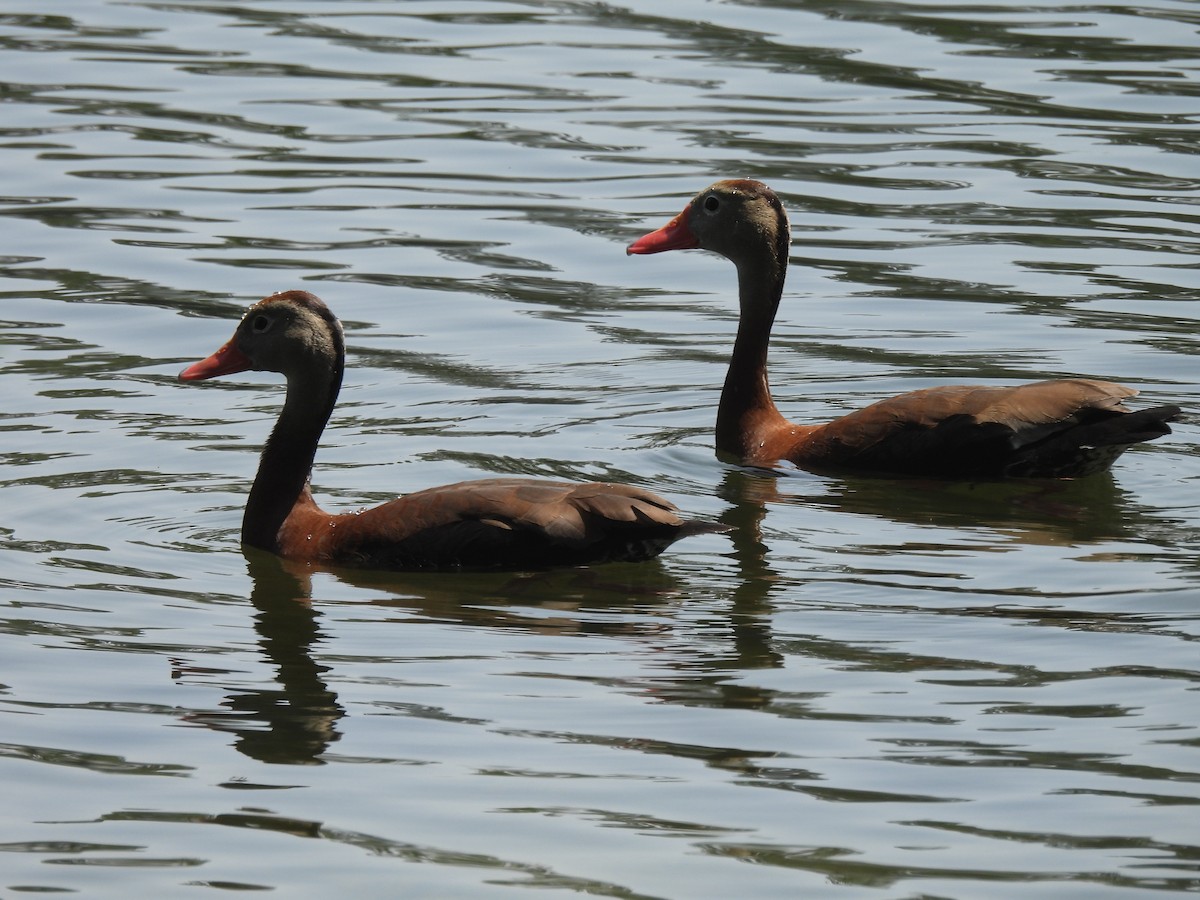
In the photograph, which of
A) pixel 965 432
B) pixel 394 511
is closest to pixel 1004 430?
pixel 965 432

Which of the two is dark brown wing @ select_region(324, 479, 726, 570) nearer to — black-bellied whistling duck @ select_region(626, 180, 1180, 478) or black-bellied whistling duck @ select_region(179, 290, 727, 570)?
black-bellied whistling duck @ select_region(179, 290, 727, 570)

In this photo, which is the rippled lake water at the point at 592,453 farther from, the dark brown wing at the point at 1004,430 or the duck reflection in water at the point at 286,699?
the dark brown wing at the point at 1004,430

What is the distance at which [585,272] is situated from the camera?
1417 cm

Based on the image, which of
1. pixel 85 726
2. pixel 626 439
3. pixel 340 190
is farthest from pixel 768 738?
pixel 340 190

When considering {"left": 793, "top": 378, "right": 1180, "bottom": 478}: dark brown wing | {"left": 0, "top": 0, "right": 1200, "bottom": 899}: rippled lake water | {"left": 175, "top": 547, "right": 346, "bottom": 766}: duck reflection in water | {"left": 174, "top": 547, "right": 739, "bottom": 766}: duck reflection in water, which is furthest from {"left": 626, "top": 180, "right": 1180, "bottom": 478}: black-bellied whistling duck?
{"left": 175, "top": 547, "right": 346, "bottom": 766}: duck reflection in water

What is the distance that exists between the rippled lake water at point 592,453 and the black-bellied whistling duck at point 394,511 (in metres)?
0.19

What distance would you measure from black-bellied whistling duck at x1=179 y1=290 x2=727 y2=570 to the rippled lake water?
19 cm

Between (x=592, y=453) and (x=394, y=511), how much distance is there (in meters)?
1.95

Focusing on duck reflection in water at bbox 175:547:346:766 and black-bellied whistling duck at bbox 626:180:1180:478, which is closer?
duck reflection in water at bbox 175:547:346:766

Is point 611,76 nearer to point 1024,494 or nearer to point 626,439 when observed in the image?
point 626,439

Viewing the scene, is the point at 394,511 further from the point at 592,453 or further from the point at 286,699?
the point at 592,453

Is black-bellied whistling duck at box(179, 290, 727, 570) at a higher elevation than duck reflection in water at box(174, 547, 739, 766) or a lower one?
higher

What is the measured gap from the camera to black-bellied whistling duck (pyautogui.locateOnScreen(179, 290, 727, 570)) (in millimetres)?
8336

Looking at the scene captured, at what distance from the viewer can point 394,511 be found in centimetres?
866
